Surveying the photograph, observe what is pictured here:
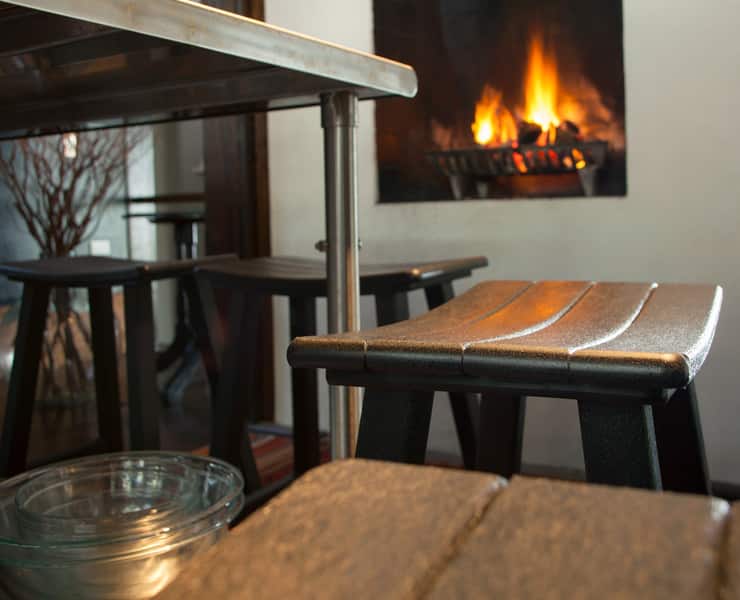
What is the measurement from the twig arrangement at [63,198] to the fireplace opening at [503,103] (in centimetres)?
77

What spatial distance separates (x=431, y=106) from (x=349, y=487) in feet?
7.28

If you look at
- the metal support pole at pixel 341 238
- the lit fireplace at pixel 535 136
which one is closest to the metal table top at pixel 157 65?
the metal support pole at pixel 341 238

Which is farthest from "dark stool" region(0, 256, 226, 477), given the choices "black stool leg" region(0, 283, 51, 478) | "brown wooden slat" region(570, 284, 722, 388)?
"brown wooden slat" region(570, 284, 722, 388)

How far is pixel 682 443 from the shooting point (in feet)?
4.34

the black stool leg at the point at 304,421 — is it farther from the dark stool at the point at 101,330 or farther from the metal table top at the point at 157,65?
the metal table top at the point at 157,65

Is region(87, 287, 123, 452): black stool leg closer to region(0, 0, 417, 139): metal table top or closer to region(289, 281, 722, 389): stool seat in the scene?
region(0, 0, 417, 139): metal table top

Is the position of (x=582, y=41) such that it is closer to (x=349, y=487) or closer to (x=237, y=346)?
(x=237, y=346)

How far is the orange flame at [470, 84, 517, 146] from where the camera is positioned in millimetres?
2354

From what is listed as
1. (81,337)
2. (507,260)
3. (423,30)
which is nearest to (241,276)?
(81,337)

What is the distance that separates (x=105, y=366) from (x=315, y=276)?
2.17 feet

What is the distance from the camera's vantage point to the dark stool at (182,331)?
2660mm

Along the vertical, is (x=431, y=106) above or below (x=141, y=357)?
above

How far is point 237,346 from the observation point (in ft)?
6.41

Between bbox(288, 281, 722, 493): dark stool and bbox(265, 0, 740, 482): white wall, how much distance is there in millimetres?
1060
